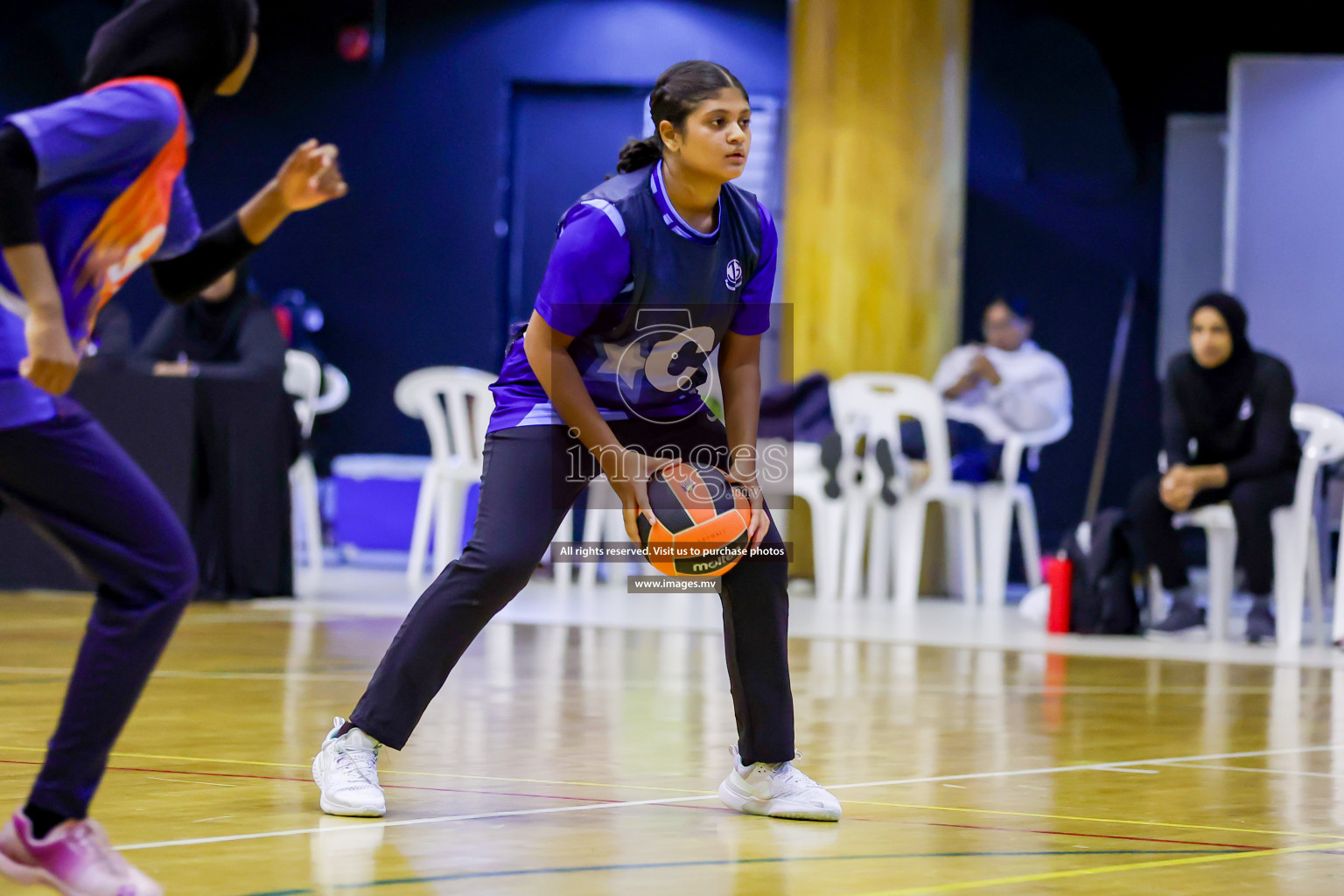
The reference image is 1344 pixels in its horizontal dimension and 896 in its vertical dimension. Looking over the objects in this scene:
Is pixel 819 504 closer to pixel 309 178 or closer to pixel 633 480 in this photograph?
pixel 633 480

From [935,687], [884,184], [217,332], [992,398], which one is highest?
[884,184]

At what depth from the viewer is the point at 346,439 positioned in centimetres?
1188

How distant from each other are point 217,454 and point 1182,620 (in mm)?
4051

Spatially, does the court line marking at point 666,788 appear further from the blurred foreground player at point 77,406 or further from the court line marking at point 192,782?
the blurred foreground player at point 77,406

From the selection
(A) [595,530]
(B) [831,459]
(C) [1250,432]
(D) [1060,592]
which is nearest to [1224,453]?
(C) [1250,432]

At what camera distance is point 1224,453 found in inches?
270

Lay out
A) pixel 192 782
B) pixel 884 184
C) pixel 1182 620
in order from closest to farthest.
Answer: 1. pixel 192 782
2. pixel 1182 620
3. pixel 884 184

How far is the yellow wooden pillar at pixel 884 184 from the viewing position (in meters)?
8.95

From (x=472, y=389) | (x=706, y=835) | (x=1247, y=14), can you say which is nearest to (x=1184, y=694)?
(x=706, y=835)

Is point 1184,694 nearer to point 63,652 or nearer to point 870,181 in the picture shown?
point 63,652

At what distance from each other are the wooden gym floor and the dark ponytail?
3.75 feet

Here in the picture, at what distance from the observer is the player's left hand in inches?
109

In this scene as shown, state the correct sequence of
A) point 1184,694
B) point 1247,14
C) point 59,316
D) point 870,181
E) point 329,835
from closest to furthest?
point 59,316 → point 329,835 → point 1184,694 → point 870,181 → point 1247,14

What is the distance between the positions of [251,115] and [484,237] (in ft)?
6.61
